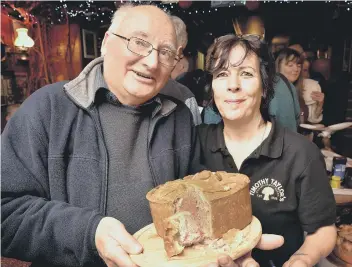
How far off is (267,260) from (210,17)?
18.7ft

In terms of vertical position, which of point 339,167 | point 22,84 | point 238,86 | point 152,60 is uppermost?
point 152,60

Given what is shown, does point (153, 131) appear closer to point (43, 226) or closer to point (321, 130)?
point (43, 226)

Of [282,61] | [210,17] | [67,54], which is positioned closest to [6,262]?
[282,61]

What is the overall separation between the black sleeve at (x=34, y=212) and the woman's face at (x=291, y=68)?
2.57 metres

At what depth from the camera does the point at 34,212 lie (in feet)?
4.02

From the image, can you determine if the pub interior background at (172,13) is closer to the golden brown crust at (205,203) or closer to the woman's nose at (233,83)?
the woman's nose at (233,83)

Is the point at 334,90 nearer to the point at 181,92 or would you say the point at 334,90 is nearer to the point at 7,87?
the point at 181,92

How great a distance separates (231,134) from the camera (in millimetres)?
1722

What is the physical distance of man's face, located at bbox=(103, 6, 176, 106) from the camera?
1373mm

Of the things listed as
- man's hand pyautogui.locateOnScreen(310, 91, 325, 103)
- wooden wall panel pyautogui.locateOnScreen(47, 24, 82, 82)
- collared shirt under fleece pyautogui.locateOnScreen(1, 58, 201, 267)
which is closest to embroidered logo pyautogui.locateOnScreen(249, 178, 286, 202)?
collared shirt under fleece pyautogui.locateOnScreen(1, 58, 201, 267)

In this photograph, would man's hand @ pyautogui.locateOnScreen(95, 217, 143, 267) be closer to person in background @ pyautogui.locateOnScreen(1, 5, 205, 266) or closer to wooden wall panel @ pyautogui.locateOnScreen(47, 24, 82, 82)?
person in background @ pyautogui.locateOnScreen(1, 5, 205, 266)

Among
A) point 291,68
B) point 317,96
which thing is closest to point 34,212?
point 291,68

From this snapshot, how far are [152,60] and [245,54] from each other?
49cm

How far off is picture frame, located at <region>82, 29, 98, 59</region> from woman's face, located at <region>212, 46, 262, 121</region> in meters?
5.91
